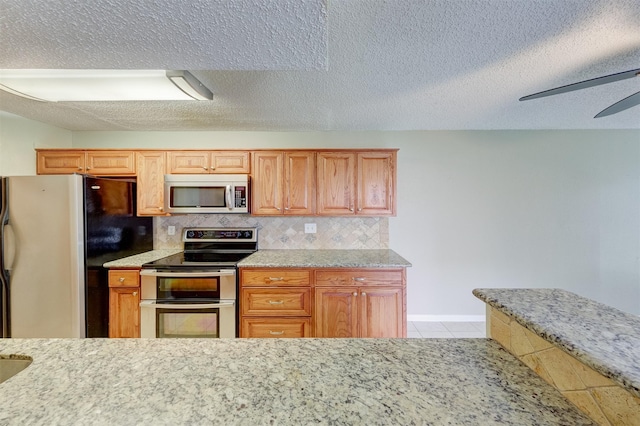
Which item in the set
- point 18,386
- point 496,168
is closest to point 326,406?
point 18,386

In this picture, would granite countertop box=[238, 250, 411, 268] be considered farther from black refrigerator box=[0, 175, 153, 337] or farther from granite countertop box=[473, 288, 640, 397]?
granite countertop box=[473, 288, 640, 397]

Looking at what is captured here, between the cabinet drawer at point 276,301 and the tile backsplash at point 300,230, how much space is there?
841mm

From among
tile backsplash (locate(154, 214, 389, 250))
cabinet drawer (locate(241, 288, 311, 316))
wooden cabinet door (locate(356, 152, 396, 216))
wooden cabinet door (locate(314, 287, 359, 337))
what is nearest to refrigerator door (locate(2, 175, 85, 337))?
tile backsplash (locate(154, 214, 389, 250))

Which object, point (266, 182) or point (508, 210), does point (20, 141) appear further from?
point (508, 210)

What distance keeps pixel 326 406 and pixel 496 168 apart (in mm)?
3575

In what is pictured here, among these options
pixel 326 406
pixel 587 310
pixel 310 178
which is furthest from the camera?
pixel 310 178

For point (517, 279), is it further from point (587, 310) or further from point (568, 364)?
point (568, 364)

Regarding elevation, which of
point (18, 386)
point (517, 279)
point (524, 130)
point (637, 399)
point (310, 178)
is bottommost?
point (517, 279)

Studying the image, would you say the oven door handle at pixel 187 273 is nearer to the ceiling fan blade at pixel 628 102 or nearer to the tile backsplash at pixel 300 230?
the tile backsplash at pixel 300 230

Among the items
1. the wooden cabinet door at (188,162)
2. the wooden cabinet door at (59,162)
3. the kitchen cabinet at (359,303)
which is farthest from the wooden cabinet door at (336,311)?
the wooden cabinet door at (59,162)

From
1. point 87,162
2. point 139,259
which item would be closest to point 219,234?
point 139,259

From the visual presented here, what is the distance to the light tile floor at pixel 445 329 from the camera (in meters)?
3.02

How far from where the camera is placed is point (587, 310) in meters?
0.82

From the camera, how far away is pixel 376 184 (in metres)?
2.88
